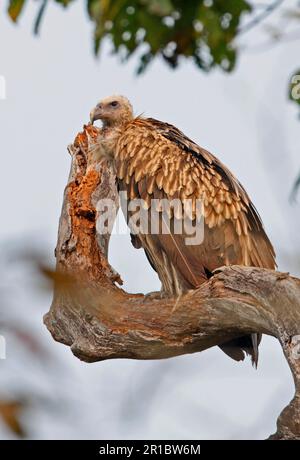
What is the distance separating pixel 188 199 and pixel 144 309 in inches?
58.8

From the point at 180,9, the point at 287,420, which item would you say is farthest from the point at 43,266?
the point at 287,420

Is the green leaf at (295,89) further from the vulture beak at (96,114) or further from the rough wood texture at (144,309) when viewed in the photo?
the vulture beak at (96,114)

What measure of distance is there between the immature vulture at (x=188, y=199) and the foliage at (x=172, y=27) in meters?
4.91

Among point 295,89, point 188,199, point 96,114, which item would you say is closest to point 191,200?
point 188,199

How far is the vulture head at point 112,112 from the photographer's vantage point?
31.7 ft

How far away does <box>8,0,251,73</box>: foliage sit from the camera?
3238 mm

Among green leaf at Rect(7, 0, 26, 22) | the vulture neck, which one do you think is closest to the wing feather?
the vulture neck

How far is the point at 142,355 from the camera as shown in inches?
291

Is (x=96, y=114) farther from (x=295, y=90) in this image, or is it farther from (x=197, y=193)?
(x=295, y=90)

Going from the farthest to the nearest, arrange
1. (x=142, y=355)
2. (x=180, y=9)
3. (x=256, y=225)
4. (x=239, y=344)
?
(x=256, y=225) < (x=239, y=344) < (x=142, y=355) < (x=180, y=9)

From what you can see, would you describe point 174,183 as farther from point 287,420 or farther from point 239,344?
point 287,420

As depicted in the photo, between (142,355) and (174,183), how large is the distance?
2.02 metres

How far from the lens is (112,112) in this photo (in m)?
9.74
